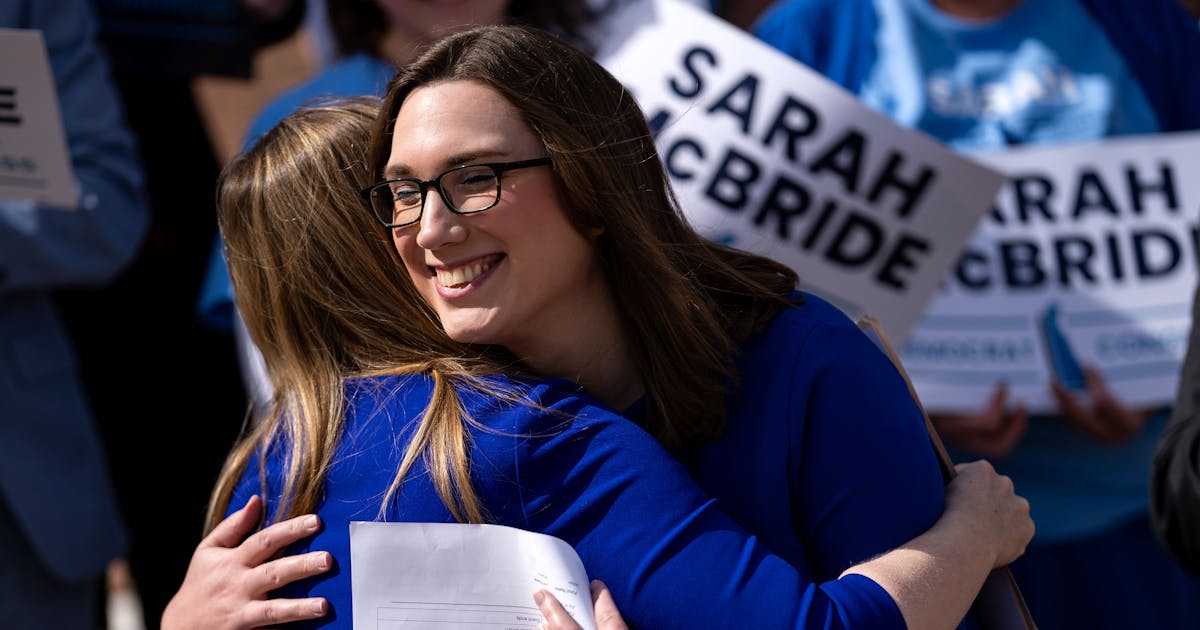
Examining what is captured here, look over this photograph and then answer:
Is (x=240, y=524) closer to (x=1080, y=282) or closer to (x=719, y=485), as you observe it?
(x=719, y=485)

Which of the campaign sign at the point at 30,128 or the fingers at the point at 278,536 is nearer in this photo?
the fingers at the point at 278,536

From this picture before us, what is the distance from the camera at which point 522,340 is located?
1.85 meters

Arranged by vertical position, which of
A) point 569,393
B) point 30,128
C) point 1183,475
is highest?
point 30,128

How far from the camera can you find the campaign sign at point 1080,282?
288cm

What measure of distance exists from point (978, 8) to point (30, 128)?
6.54 ft

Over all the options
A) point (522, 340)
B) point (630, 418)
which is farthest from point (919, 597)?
point (522, 340)

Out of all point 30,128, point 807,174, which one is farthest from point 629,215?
point 30,128

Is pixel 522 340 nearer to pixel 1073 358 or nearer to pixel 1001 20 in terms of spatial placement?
pixel 1073 358

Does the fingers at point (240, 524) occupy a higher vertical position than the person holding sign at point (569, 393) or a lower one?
lower

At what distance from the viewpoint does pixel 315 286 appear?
1.91 metres

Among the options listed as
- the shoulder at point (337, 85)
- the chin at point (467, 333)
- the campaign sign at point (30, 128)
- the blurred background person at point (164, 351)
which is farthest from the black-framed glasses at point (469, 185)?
the blurred background person at point (164, 351)

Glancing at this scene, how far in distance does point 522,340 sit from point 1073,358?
1509mm

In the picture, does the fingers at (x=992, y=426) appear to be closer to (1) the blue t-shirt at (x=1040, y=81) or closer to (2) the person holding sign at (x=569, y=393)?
(1) the blue t-shirt at (x=1040, y=81)

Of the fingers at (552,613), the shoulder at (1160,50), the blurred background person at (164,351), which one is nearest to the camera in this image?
the fingers at (552,613)
